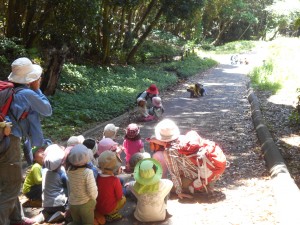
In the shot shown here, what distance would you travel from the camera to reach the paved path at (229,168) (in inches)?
181

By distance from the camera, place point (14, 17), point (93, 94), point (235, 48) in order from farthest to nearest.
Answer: point (235, 48), point (14, 17), point (93, 94)

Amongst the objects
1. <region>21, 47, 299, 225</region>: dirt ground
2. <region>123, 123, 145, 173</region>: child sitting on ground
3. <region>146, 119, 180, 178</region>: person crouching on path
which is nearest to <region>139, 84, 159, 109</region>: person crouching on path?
<region>21, 47, 299, 225</region>: dirt ground

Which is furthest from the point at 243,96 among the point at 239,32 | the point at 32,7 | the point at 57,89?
the point at 239,32

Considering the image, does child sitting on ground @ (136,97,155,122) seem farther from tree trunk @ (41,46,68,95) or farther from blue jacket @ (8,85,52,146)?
blue jacket @ (8,85,52,146)

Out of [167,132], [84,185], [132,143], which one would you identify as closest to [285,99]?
[132,143]

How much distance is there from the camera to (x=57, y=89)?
1270 centimetres

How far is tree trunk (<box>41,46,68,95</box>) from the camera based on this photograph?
11523 mm

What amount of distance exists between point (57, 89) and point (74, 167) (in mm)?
8973

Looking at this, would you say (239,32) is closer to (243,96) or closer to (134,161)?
(243,96)

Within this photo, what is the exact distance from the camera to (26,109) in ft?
12.8

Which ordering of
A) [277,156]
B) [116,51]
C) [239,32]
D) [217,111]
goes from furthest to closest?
1. [239,32]
2. [116,51]
3. [217,111]
4. [277,156]

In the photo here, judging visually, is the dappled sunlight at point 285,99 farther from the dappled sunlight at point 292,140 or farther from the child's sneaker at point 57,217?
the child's sneaker at point 57,217

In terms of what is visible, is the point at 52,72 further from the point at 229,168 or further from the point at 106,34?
the point at 106,34

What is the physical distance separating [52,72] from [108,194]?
26.2ft
